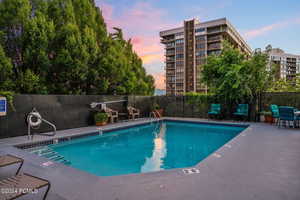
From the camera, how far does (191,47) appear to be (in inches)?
1959

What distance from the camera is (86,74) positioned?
9758 millimetres

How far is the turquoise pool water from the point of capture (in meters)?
4.16

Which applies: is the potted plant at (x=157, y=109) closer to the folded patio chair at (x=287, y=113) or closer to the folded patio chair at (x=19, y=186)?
the folded patio chair at (x=287, y=113)

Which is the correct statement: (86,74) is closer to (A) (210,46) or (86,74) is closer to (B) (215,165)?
(B) (215,165)

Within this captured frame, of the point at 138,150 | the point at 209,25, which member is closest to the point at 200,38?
the point at 209,25

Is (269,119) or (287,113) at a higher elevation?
(287,113)

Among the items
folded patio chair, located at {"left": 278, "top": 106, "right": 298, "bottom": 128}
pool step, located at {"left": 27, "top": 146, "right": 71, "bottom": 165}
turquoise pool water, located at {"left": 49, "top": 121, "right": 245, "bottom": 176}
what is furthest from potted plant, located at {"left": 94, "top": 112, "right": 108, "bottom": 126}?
folded patio chair, located at {"left": 278, "top": 106, "right": 298, "bottom": 128}

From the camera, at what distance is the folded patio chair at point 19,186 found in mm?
1535

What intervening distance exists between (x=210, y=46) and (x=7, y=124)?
160ft

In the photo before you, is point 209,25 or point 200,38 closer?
point 209,25

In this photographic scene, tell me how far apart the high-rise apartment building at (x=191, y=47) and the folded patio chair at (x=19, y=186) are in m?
43.6

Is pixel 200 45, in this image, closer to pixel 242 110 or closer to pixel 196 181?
pixel 242 110

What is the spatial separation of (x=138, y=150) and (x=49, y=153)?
2.45 m

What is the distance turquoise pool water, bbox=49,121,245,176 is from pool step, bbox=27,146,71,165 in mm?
135
